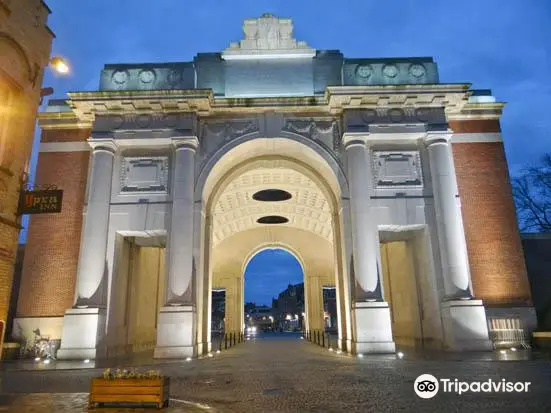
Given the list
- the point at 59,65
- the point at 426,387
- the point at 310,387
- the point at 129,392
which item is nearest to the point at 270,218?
the point at 310,387

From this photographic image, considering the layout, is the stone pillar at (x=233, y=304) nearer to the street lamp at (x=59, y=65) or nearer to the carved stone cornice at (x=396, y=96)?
the carved stone cornice at (x=396, y=96)

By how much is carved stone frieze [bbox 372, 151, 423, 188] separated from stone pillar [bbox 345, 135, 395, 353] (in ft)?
1.32

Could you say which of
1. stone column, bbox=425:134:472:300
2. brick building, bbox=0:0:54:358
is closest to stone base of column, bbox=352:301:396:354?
stone column, bbox=425:134:472:300

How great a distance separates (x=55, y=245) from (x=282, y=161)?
35.8ft

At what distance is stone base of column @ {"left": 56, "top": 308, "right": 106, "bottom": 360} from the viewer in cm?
1477

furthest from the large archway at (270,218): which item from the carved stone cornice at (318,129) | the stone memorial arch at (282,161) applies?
the carved stone cornice at (318,129)

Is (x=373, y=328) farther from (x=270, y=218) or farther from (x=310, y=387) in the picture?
(x=270, y=218)

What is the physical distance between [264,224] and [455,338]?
21.2 meters

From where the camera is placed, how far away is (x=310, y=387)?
8203 mm

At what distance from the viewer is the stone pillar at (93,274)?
588 inches

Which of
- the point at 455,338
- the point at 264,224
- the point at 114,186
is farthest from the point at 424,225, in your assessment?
the point at 264,224

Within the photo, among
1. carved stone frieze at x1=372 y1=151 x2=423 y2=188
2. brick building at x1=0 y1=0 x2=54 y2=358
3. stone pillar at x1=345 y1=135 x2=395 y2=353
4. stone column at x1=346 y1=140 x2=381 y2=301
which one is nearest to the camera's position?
brick building at x1=0 y1=0 x2=54 y2=358

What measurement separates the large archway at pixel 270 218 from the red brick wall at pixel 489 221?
562cm

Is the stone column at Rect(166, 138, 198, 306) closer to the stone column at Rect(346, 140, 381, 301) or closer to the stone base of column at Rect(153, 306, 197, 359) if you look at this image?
the stone base of column at Rect(153, 306, 197, 359)
